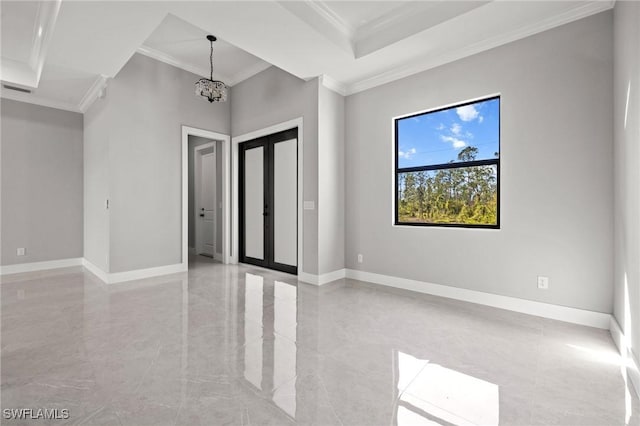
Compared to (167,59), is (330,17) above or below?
below

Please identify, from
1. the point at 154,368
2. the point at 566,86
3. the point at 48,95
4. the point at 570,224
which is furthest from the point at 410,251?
the point at 48,95

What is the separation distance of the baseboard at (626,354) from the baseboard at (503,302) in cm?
14

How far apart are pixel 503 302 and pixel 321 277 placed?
7.32 feet

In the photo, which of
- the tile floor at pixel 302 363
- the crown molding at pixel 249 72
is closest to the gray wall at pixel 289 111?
the crown molding at pixel 249 72

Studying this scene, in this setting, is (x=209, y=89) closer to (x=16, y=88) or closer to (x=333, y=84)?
(x=333, y=84)

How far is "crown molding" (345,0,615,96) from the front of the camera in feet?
8.90

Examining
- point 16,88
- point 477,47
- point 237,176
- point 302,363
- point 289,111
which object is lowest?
point 302,363

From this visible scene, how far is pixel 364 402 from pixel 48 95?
664 centimetres

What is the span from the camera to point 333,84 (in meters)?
4.42

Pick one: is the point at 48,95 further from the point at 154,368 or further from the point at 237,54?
the point at 154,368

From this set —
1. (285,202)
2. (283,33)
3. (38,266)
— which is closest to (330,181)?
(285,202)

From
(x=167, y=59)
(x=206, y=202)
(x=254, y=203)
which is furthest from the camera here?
(x=206, y=202)

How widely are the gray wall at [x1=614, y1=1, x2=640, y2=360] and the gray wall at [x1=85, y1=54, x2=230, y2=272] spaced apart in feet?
17.6

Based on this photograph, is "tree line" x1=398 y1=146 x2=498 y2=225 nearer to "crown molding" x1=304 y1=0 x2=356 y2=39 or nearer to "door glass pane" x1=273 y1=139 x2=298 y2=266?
"door glass pane" x1=273 y1=139 x2=298 y2=266
